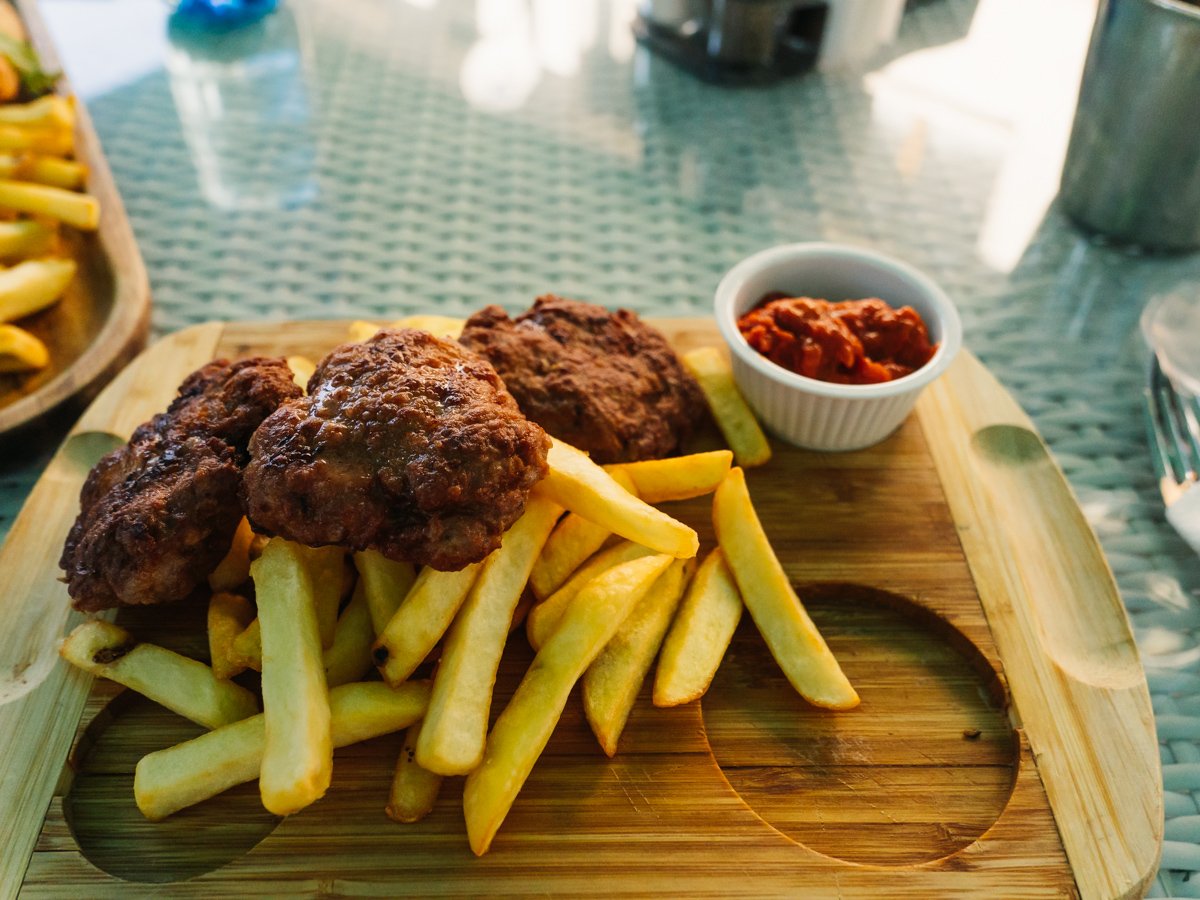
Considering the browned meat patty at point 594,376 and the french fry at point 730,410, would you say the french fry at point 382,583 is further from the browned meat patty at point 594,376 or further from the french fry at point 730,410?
the french fry at point 730,410

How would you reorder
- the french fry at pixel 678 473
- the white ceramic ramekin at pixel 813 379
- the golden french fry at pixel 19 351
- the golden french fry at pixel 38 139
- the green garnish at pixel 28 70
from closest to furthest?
the french fry at pixel 678 473 < the white ceramic ramekin at pixel 813 379 < the golden french fry at pixel 19 351 < the golden french fry at pixel 38 139 < the green garnish at pixel 28 70

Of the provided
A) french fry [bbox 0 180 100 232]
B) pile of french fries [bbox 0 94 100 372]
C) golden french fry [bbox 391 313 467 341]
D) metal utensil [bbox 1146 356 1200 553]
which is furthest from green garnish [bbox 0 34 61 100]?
metal utensil [bbox 1146 356 1200 553]

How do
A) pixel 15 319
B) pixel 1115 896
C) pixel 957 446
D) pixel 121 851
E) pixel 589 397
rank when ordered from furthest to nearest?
pixel 15 319
pixel 957 446
pixel 589 397
pixel 121 851
pixel 1115 896

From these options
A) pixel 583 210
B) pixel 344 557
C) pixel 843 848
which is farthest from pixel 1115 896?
pixel 583 210

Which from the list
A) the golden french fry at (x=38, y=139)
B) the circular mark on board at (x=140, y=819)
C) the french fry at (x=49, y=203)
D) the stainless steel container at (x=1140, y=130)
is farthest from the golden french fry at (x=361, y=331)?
the stainless steel container at (x=1140, y=130)

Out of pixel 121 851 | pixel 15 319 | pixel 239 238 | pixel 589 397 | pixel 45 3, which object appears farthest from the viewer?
pixel 45 3

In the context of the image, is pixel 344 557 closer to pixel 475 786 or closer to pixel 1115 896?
pixel 475 786

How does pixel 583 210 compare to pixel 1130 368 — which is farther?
pixel 583 210
